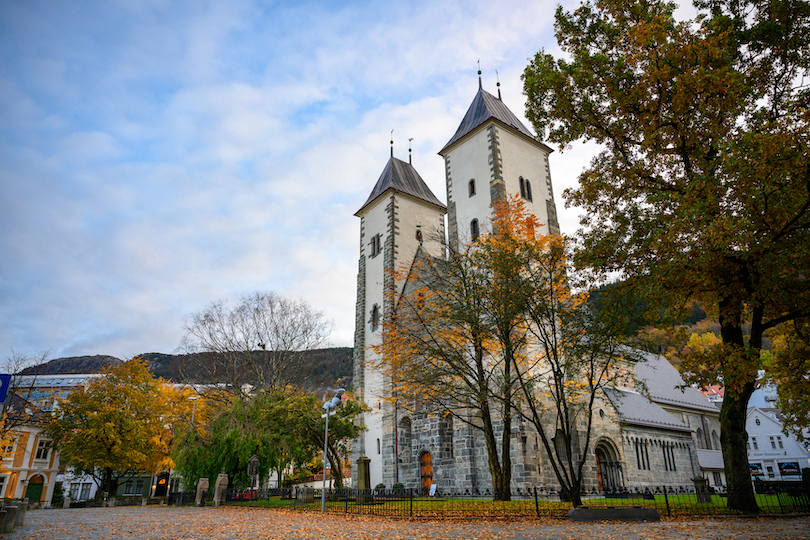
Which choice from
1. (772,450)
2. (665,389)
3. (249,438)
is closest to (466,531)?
(249,438)

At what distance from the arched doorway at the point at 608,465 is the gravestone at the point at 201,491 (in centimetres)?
2001

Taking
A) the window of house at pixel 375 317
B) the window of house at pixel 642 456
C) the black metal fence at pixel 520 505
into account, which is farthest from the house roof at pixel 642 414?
the window of house at pixel 375 317

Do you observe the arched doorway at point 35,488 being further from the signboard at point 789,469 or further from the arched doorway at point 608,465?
the signboard at point 789,469

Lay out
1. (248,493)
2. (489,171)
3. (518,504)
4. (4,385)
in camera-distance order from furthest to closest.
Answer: (489,171) → (248,493) → (518,504) → (4,385)

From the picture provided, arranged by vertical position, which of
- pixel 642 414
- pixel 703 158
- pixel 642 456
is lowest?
pixel 642 456

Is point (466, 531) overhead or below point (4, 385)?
below

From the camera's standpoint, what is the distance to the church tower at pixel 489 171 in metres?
29.2

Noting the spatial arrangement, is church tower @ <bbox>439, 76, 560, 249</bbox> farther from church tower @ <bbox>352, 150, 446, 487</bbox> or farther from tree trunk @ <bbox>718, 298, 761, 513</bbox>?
tree trunk @ <bbox>718, 298, 761, 513</bbox>

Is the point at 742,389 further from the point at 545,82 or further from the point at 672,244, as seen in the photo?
the point at 545,82

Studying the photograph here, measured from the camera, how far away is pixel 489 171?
29.4m

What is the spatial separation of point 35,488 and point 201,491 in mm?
24777

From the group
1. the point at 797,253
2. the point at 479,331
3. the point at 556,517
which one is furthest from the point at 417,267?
the point at 797,253

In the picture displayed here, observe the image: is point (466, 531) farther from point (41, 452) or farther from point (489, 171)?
point (41, 452)

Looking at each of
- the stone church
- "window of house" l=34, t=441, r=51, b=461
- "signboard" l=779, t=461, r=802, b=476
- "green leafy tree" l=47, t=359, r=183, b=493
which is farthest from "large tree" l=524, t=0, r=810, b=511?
"signboard" l=779, t=461, r=802, b=476
